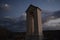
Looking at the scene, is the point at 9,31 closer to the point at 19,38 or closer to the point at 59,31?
the point at 19,38

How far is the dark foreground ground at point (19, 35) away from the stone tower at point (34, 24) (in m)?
1.36

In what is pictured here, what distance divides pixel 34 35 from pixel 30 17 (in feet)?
5.93

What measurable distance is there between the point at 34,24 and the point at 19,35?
3570mm

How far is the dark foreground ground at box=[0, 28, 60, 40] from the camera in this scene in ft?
34.2

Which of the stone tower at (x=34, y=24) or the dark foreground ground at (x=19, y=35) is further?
Result: the dark foreground ground at (x=19, y=35)

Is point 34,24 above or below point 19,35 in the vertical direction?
above

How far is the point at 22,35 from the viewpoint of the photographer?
11.6m

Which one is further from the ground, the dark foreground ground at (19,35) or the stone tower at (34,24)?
the stone tower at (34,24)

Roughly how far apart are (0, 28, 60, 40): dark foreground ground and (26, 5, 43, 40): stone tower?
4.45 feet

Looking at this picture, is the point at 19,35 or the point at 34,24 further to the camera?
the point at 19,35

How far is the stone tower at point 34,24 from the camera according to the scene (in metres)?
8.56

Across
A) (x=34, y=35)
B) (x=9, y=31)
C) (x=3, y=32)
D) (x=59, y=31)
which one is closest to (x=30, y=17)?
(x=34, y=35)

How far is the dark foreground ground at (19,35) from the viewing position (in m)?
10.4

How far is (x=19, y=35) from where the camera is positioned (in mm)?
11930
